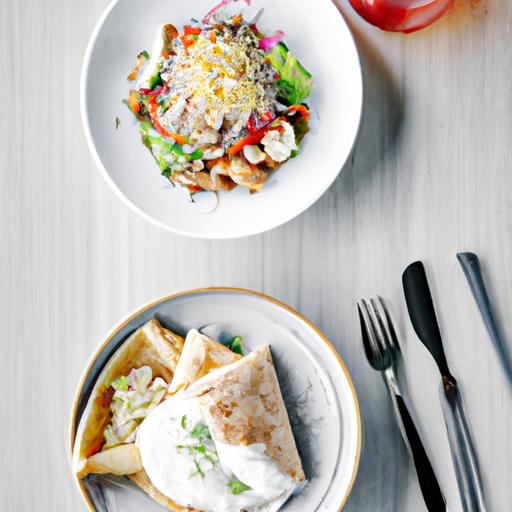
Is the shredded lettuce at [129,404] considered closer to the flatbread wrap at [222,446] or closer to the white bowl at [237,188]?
the flatbread wrap at [222,446]

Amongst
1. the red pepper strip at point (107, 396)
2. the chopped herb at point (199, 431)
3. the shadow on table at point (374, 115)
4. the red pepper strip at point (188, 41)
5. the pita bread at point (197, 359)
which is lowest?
the chopped herb at point (199, 431)

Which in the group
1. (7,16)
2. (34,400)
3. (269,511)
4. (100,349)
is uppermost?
(7,16)

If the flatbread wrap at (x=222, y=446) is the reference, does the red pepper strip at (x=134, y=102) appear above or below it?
above

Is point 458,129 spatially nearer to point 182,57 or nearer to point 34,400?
point 182,57

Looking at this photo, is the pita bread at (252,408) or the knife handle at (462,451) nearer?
the pita bread at (252,408)

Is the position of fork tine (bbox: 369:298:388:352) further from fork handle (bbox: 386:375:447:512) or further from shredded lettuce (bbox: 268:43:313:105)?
shredded lettuce (bbox: 268:43:313:105)

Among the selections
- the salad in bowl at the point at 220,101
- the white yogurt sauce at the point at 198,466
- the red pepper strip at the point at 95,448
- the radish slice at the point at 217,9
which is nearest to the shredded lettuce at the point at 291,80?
the salad in bowl at the point at 220,101

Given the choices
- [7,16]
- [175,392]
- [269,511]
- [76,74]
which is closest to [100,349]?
[175,392]
